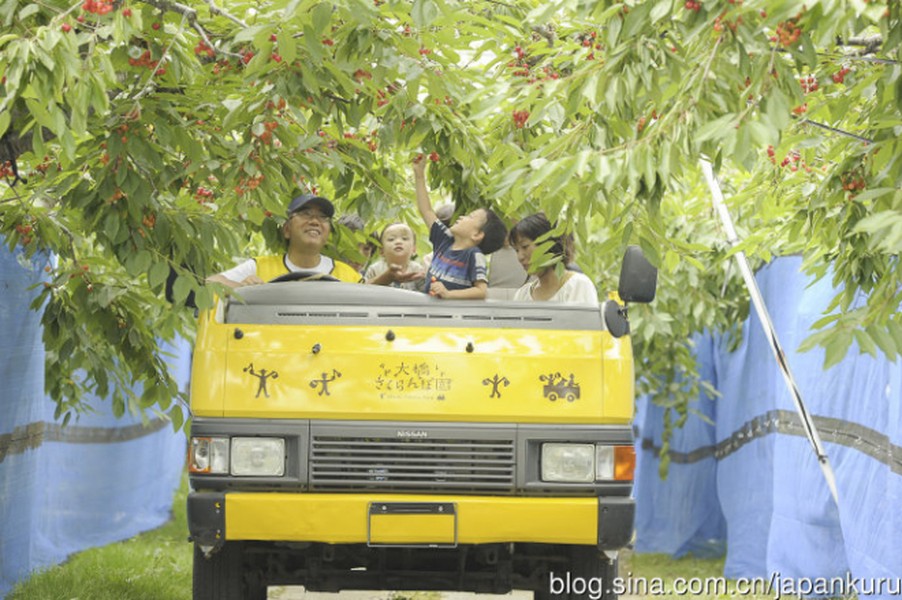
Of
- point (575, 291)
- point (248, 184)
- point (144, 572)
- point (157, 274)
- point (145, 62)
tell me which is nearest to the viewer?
point (145, 62)

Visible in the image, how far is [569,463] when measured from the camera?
629 centimetres

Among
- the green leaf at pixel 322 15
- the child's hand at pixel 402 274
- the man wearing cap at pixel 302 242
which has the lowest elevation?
the child's hand at pixel 402 274

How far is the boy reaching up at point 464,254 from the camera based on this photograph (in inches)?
274

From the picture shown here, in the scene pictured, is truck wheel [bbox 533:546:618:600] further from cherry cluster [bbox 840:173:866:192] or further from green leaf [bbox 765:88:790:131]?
green leaf [bbox 765:88:790:131]

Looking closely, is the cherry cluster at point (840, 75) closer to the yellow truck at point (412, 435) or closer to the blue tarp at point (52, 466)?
the yellow truck at point (412, 435)

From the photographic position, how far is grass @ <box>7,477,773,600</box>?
8.59 metres

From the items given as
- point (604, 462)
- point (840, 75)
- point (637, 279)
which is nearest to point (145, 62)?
point (637, 279)

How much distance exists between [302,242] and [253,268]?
32 centimetres

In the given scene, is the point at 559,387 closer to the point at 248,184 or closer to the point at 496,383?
the point at 496,383

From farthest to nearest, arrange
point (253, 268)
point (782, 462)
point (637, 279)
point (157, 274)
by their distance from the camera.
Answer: point (782, 462) → point (253, 268) → point (637, 279) → point (157, 274)

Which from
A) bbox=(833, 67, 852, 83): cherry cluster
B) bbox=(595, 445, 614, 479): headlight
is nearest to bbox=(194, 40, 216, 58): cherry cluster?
bbox=(595, 445, 614, 479): headlight

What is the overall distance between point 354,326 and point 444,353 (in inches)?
17.5

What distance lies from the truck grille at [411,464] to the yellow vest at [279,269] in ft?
5.03

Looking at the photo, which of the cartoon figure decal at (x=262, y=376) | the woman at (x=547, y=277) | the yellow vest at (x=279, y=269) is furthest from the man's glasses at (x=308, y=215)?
the cartoon figure decal at (x=262, y=376)
